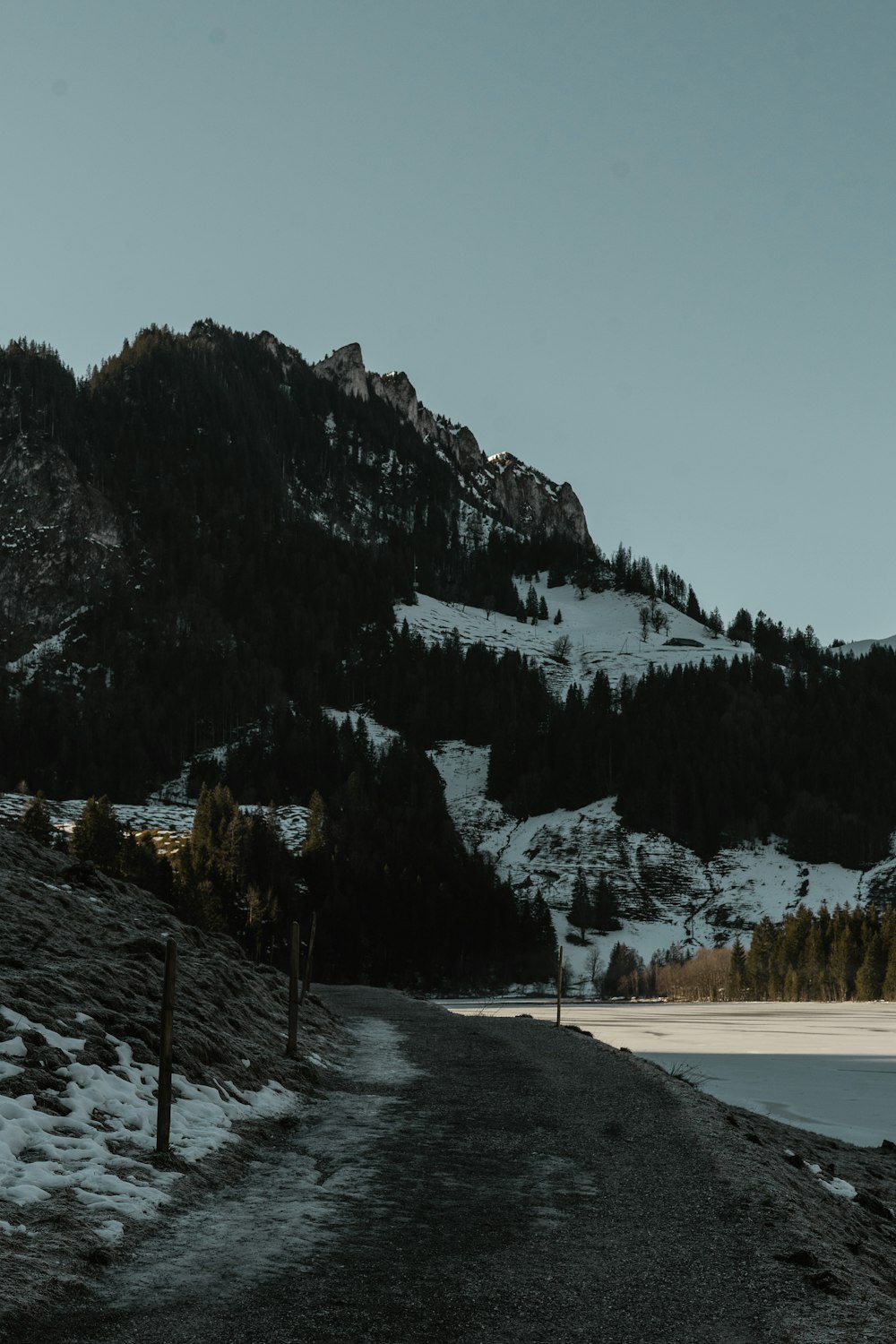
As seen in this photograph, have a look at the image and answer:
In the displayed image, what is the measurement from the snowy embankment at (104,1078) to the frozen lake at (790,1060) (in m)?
12.2

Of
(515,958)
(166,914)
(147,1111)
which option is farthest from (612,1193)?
(515,958)

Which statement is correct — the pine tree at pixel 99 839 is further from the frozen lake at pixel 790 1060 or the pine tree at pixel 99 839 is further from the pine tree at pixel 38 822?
the frozen lake at pixel 790 1060

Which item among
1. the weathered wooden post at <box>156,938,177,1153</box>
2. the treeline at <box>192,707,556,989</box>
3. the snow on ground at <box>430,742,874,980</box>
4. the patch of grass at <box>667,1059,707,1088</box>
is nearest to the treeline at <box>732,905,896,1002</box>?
the snow on ground at <box>430,742,874,980</box>

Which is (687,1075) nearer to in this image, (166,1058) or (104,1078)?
(104,1078)

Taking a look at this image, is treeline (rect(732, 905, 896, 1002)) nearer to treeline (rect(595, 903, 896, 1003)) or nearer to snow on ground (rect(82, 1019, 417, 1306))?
treeline (rect(595, 903, 896, 1003))

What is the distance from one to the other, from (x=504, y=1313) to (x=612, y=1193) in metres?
4.41

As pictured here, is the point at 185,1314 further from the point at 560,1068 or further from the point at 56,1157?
the point at 560,1068

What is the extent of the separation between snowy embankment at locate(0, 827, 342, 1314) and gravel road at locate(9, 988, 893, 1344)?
1.76ft

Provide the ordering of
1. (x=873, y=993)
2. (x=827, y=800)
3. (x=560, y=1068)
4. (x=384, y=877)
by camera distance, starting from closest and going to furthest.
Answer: (x=560, y=1068) < (x=873, y=993) < (x=384, y=877) < (x=827, y=800)

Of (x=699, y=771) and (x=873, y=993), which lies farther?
(x=699, y=771)

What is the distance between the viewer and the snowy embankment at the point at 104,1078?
9.23 meters

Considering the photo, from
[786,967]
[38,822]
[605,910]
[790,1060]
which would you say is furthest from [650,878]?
[790,1060]

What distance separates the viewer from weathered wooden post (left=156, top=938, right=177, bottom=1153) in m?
11.9

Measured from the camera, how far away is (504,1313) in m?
7.66
